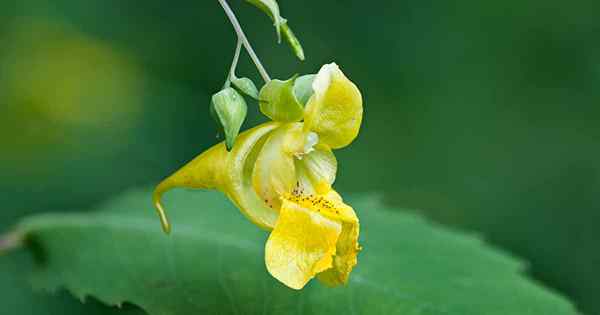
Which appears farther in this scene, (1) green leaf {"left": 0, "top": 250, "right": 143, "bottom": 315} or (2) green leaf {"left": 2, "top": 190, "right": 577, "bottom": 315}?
(1) green leaf {"left": 0, "top": 250, "right": 143, "bottom": 315}

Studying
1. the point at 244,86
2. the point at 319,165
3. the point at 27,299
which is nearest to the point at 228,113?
the point at 244,86

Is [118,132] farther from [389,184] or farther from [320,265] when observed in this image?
[320,265]

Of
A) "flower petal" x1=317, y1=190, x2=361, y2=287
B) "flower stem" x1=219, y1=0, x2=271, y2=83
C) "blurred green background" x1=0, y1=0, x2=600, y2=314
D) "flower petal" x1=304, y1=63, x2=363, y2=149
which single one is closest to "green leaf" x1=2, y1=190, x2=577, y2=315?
"flower petal" x1=317, y1=190, x2=361, y2=287

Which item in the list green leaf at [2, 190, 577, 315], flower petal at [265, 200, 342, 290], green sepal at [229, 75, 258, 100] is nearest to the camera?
flower petal at [265, 200, 342, 290]

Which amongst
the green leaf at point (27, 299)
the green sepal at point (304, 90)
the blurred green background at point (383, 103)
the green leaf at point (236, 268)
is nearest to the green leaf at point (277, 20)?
the green sepal at point (304, 90)

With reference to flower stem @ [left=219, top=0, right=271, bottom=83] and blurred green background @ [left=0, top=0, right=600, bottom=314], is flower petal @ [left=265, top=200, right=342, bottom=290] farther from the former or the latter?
blurred green background @ [left=0, top=0, right=600, bottom=314]

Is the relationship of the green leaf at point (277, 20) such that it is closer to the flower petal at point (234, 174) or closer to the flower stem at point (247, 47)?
the flower stem at point (247, 47)
